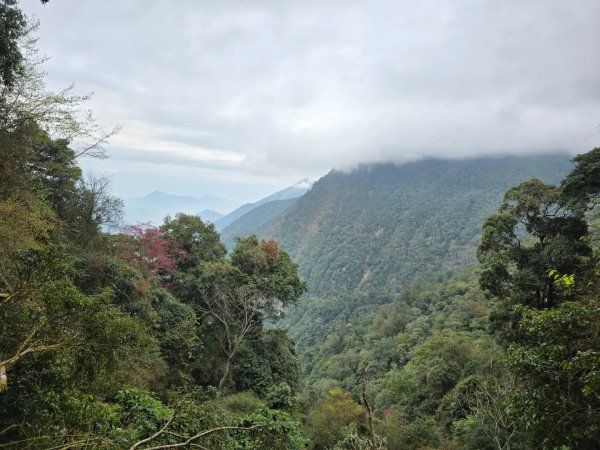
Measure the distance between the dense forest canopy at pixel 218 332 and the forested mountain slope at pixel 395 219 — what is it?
6371 centimetres

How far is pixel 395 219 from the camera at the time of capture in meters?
130

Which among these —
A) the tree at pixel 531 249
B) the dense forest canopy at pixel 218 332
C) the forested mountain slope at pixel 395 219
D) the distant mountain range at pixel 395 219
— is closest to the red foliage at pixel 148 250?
the dense forest canopy at pixel 218 332

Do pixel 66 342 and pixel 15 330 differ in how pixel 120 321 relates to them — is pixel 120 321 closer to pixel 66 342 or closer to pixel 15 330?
pixel 66 342

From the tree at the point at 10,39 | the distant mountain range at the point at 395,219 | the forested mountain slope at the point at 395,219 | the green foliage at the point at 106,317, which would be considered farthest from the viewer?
the forested mountain slope at the point at 395,219

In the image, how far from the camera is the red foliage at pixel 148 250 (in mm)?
16859

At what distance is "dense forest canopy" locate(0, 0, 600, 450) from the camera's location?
4703 mm

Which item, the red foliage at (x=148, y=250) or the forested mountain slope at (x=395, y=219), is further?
the forested mountain slope at (x=395, y=219)

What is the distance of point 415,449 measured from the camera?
555 inches

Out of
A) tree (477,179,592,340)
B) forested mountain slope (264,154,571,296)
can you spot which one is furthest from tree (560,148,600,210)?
forested mountain slope (264,154,571,296)

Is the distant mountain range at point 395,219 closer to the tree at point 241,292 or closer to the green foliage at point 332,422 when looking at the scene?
the tree at point 241,292

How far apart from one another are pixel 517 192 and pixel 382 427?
9731 mm

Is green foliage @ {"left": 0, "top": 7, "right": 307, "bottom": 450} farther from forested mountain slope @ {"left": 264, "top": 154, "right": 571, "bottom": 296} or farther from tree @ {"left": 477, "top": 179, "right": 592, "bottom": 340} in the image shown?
forested mountain slope @ {"left": 264, "top": 154, "right": 571, "bottom": 296}

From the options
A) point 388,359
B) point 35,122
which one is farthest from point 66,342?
point 388,359

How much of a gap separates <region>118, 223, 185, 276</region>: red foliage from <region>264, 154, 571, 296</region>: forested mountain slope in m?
72.1
